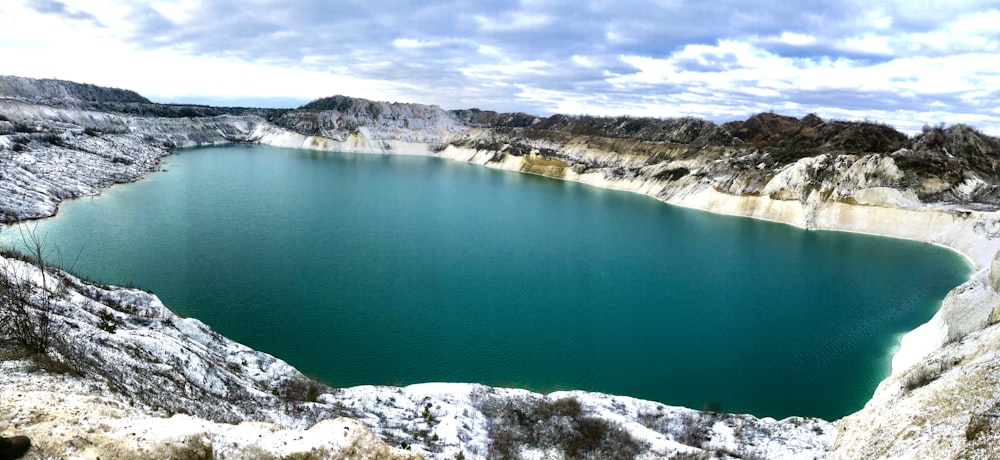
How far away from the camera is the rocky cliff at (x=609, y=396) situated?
11.7 m

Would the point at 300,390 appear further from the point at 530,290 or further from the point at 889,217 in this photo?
the point at 889,217

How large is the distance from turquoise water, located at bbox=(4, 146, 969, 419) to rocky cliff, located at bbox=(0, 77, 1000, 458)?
294cm

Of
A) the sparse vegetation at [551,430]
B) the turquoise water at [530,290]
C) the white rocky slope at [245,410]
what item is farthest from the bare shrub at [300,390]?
the sparse vegetation at [551,430]

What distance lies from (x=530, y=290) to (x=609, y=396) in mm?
11604

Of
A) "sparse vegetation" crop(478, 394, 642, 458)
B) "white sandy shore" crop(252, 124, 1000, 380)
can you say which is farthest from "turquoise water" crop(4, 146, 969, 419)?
Result: "sparse vegetation" crop(478, 394, 642, 458)

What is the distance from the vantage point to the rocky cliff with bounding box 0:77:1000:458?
1173 cm

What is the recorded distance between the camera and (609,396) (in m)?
18.3

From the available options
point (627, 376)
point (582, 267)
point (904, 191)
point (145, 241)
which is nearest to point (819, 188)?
point (904, 191)

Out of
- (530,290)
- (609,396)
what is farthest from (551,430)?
(530,290)

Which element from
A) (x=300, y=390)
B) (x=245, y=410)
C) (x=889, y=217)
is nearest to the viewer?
(x=245, y=410)

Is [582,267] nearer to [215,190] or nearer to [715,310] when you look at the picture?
[715,310]

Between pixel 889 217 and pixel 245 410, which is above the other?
pixel 889 217

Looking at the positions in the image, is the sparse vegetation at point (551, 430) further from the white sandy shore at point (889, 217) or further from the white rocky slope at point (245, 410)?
the white sandy shore at point (889, 217)

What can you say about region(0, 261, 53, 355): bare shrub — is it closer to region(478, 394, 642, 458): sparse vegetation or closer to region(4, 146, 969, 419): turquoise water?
region(4, 146, 969, 419): turquoise water
